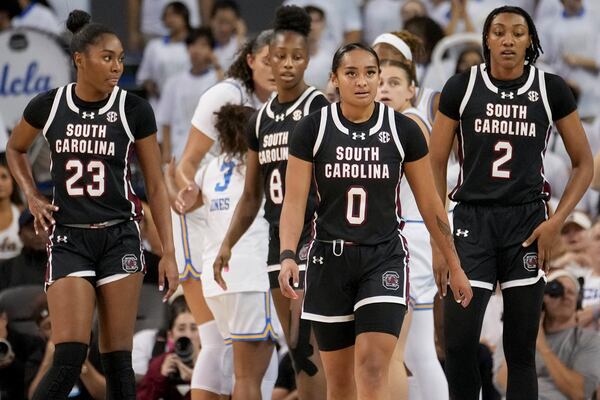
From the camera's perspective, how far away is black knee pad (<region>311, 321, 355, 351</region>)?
6176 millimetres

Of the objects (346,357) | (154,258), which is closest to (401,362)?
(346,357)

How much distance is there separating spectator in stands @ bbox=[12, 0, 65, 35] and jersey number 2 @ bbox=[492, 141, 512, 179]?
8.18 metres

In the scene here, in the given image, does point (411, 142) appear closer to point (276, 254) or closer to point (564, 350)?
point (276, 254)

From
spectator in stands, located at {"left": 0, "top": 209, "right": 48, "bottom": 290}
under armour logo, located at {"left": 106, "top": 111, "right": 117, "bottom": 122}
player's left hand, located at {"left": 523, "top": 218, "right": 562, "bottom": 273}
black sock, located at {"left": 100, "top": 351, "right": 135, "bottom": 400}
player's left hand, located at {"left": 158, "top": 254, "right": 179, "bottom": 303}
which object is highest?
under armour logo, located at {"left": 106, "top": 111, "right": 117, "bottom": 122}

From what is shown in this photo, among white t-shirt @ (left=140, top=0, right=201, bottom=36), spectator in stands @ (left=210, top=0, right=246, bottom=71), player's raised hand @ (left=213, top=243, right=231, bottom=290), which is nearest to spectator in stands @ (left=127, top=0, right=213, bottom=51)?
white t-shirt @ (left=140, top=0, right=201, bottom=36)

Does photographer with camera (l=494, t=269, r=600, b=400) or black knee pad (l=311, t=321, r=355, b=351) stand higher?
black knee pad (l=311, t=321, r=355, b=351)

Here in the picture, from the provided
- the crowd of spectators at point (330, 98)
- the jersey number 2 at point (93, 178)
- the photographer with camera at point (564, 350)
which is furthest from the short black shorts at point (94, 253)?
the photographer with camera at point (564, 350)

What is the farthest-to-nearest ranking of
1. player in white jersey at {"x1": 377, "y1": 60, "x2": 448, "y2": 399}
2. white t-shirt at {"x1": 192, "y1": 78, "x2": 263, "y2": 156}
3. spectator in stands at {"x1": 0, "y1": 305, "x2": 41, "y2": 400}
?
spectator in stands at {"x1": 0, "y1": 305, "x2": 41, "y2": 400} < white t-shirt at {"x1": 192, "y1": 78, "x2": 263, "y2": 156} < player in white jersey at {"x1": 377, "y1": 60, "x2": 448, "y2": 399}

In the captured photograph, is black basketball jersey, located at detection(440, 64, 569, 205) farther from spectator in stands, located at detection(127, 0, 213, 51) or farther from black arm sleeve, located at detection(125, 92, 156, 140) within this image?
spectator in stands, located at detection(127, 0, 213, 51)

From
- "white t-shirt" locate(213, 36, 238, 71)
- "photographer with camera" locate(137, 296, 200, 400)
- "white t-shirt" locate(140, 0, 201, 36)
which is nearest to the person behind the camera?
"photographer with camera" locate(137, 296, 200, 400)

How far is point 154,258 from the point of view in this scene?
9.85m

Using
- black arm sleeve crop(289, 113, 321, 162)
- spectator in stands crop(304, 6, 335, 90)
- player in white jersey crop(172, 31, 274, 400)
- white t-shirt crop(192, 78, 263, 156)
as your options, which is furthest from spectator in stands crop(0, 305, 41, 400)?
spectator in stands crop(304, 6, 335, 90)

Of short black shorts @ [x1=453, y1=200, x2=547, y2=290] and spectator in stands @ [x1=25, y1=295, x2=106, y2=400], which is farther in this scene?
spectator in stands @ [x1=25, y1=295, x2=106, y2=400]

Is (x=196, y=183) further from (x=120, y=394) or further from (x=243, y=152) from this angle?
(x=120, y=394)
